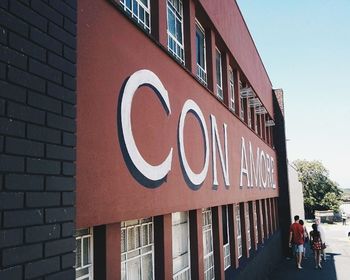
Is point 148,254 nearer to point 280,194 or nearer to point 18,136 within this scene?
point 18,136

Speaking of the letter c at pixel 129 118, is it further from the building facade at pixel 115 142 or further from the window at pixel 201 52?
the window at pixel 201 52

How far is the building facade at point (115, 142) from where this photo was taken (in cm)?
223

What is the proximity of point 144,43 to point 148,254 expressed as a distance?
2628 mm

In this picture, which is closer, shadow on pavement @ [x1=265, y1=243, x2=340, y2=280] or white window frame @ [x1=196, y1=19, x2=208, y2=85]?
white window frame @ [x1=196, y1=19, x2=208, y2=85]

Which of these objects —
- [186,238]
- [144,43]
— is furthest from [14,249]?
[186,238]

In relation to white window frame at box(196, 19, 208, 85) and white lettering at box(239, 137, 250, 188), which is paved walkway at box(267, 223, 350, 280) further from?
white window frame at box(196, 19, 208, 85)

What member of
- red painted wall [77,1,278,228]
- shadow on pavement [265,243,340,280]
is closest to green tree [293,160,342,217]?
shadow on pavement [265,243,340,280]

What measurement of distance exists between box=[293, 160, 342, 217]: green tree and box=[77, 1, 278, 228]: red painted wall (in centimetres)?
5745

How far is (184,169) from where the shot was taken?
5707 millimetres

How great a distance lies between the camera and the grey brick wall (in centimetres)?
211

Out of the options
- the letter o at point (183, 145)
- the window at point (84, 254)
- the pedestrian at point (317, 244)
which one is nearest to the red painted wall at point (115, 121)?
the letter o at point (183, 145)

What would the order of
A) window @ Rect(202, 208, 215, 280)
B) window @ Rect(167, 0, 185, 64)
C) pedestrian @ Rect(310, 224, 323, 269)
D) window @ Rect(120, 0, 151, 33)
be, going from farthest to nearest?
pedestrian @ Rect(310, 224, 323, 269), window @ Rect(202, 208, 215, 280), window @ Rect(167, 0, 185, 64), window @ Rect(120, 0, 151, 33)

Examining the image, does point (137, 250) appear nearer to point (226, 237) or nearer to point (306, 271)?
point (226, 237)

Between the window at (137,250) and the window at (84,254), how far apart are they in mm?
707
